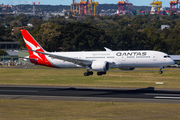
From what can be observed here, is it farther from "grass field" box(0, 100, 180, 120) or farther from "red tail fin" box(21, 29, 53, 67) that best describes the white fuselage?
"grass field" box(0, 100, 180, 120)

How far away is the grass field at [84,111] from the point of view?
37.6 m

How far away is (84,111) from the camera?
4088 centimetres

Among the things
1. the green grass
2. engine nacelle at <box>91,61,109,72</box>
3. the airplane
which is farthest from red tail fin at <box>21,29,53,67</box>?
engine nacelle at <box>91,61,109,72</box>

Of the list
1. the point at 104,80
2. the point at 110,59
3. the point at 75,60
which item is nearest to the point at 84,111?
the point at 110,59

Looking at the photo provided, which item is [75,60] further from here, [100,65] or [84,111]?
[84,111]

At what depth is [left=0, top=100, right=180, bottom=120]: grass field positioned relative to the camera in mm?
37594

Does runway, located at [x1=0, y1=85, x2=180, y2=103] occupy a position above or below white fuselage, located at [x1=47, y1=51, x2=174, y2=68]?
below

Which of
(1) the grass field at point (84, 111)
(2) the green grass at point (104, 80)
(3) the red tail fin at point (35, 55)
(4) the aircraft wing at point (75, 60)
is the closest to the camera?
(1) the grass field at point (84, 111)

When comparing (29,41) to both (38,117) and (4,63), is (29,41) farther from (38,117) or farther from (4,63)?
(4,63)

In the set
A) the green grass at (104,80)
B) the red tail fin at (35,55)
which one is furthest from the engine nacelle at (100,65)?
the red tail fin at (35,55)

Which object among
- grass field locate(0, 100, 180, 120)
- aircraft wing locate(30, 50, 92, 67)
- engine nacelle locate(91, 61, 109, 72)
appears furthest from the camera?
aircraft wing locate(30, 50, 92, 67)

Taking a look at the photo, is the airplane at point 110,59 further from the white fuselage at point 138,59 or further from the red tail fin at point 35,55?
the red tail fin at point 35,55

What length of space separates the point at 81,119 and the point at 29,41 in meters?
36.8

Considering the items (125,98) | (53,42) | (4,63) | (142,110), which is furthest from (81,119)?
(53,42)
